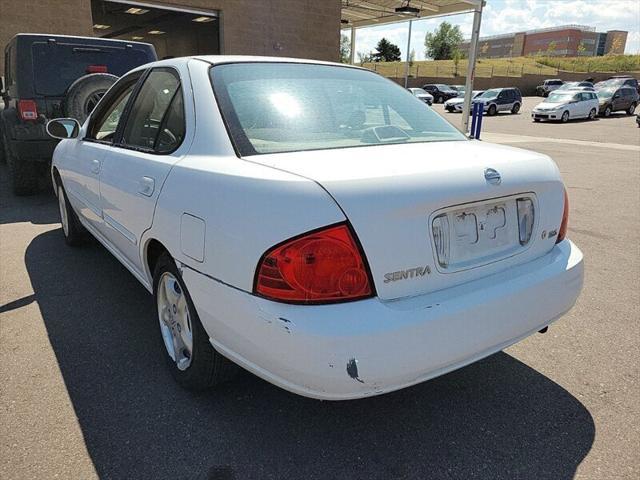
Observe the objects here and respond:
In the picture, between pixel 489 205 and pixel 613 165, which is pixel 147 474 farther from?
pixel 613 165

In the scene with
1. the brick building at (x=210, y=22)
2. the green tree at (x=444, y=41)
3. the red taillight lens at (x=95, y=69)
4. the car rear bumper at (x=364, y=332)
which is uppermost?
the green tree at (x=444, y=41)

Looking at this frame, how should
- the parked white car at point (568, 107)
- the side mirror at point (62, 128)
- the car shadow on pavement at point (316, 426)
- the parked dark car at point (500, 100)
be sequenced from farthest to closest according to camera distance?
the parked dark car at point (500, 100)
the parked white car at point (568, 107)
the side mirror at point (62, 128)
the car shadow on pavement at point (316, 426)

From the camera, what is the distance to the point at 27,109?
6316 millimetres

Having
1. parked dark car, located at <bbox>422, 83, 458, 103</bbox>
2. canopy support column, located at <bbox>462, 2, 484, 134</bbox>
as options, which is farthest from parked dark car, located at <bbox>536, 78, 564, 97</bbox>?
canopy support column, located at <bbox>462, 2, 484, 134</bbox>

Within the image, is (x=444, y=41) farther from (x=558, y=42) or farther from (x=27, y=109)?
(x=27, y=109)

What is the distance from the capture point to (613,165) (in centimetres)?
1091

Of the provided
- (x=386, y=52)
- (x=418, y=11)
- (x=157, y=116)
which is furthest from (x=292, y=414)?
(x=386, y=52)

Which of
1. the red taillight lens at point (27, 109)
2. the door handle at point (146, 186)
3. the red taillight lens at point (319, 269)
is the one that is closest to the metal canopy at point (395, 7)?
the red taillight lens at point (27, 109)

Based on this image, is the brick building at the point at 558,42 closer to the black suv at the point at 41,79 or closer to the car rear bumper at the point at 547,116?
the car rear bumper at the point at 547,116

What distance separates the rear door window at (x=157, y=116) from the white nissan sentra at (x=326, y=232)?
0.05ft

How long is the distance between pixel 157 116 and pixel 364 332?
6.16 ft

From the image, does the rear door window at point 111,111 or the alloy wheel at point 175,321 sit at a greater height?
the rear door window at point 111,111

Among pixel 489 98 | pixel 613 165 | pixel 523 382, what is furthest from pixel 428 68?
pixel 523 382

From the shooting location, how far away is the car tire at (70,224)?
4559 millimetres
